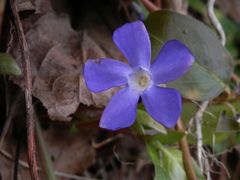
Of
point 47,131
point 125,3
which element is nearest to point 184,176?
point 47,131

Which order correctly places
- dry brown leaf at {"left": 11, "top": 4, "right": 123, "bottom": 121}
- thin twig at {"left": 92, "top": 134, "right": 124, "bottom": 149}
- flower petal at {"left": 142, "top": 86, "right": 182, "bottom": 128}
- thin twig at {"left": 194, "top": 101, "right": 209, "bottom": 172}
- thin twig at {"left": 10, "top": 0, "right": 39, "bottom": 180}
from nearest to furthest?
1. flower petal at {"left": 142, "top": 86, "right": 182, "bottom": 128}
2. thin twig at {"left": 10, "top": 0, "right": 39, "bottom": 180}
3. dry brown leaf at {"left": 11, "top": 4, "right": 123, "bottom": 121}
4. thin twig at {"left": 194, "top": 101, "right": 209, "bottom": 172}
5. thin twig at {"left": 92, "top": 134, "right": 124, "bottom": 149}

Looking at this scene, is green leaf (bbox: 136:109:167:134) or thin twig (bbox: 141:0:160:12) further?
thin twig (bbox: 141:0:160:12)

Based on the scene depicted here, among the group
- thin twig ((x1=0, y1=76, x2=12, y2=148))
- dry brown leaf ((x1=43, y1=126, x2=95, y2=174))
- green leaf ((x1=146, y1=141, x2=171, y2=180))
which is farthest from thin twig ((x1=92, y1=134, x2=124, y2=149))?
thin twig ((x1=0, y1=76, x2=12, y2=148))

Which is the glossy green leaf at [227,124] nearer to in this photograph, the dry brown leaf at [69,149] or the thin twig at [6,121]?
the dry brown leaf at [69,149]

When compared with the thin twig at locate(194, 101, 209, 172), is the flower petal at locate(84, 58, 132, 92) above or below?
above

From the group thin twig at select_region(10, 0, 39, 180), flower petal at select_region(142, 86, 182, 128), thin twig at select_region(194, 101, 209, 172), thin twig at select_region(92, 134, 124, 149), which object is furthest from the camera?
thin twig at select_region(92, 134, 124, 149)

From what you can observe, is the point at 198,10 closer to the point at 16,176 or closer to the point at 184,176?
the point at 184,176

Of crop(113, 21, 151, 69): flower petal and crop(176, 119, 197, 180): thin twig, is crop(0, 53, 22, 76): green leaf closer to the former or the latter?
crop(113, 21, 151, 69): flower petal
